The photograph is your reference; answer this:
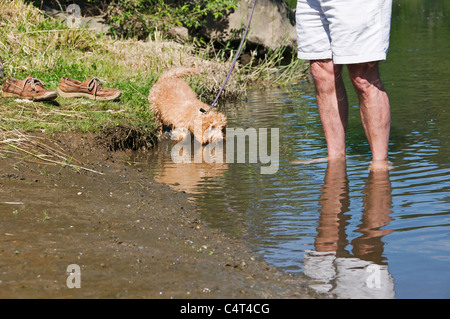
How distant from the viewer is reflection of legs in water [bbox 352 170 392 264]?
3.34m

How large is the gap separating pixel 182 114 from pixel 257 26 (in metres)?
4.86

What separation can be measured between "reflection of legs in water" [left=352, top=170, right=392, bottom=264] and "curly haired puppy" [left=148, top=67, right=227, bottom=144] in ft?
6.51

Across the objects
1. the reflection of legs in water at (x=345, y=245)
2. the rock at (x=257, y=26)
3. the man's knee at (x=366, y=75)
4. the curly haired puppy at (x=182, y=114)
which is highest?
the rock at (x=257, y=26)

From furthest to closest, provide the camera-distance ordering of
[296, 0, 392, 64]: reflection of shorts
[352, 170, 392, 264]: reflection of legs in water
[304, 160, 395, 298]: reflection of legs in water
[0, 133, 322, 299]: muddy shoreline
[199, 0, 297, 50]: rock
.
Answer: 1. [199, 0, 297, 50]: rock
2. [296, 0, 392, 64]: reflection of shorts
3. [352, 170, 392, 264]: reflection of legs in water
4. [304, 160, 395, 298]: reflection of legs in water
5. [0, 133, 322, 299]: muddy shoreline

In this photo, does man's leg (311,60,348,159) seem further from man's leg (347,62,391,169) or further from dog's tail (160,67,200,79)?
dog's tail (160,67,200,79)

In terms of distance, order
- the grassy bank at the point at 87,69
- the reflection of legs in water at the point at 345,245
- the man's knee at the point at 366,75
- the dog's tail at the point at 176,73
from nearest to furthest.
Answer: the reflection of legs in water at the point at 345,245 → the man's knee at the point at 366,75 → the grassy bank at the point at 87,69 → the dog's tail at the point at 176,73

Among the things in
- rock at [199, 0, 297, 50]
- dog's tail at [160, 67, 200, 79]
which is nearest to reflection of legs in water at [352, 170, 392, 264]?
dog's tail at [160, 67, 200, 79]

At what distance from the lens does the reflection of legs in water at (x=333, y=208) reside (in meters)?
3.49

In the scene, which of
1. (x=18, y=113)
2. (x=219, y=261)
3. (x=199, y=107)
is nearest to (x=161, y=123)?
(x=199, y=107)

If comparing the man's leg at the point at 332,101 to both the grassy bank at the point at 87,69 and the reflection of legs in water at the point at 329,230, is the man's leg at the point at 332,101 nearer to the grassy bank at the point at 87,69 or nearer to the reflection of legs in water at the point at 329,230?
the reflection of legs in water at the point at 329,230

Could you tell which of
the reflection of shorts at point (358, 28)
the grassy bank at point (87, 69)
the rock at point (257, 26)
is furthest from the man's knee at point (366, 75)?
the rock at point (257, 26)

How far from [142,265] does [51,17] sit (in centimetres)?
716

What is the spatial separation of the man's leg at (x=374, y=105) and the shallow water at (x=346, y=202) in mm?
189
